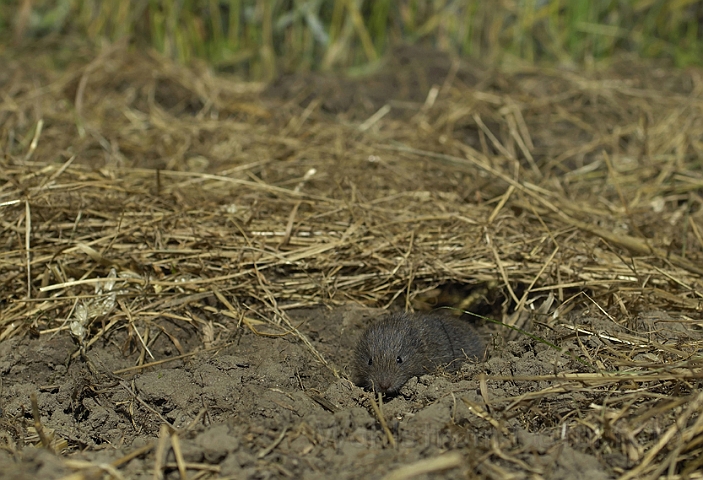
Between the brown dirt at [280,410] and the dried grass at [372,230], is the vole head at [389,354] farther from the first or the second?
the dried grass at [372,230]

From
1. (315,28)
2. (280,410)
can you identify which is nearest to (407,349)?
(280,410)

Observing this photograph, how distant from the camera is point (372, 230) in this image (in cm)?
390

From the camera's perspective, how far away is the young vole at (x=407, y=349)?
3.17 metres

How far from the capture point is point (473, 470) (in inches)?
84.1

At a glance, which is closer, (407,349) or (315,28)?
(407,349)

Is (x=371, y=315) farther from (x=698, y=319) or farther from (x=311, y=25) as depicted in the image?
(x=311, y=25)

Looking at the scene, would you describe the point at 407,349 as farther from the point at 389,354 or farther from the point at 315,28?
the point at 315,28

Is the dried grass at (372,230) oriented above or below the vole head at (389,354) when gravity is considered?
above

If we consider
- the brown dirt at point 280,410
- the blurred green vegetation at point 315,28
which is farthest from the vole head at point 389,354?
the blurred green vegetation at point 315,28

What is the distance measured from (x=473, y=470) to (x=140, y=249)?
230cm

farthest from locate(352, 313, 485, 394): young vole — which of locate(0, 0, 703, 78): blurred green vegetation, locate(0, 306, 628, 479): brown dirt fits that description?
locate(0, 0, 703, 78): blurred green vegetation

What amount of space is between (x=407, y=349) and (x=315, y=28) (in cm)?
492

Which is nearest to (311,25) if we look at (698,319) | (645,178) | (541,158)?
(541,158)

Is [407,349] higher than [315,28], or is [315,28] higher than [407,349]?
[315,28]
